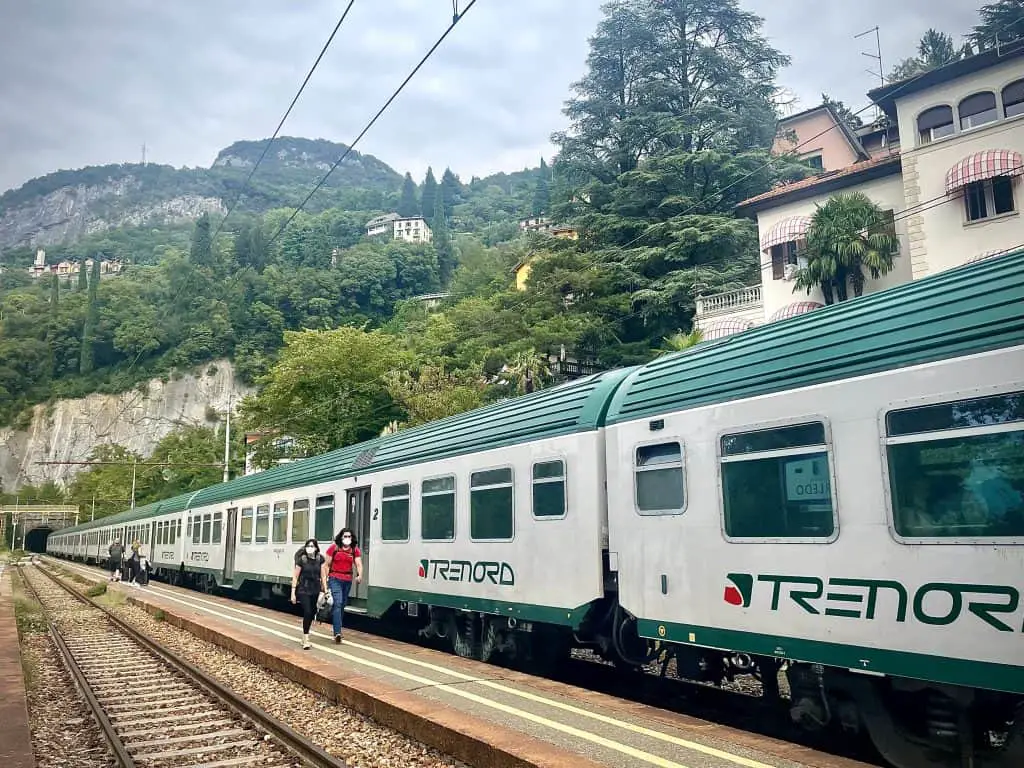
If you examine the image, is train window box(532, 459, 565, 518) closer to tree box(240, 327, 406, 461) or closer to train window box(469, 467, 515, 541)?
train window box(469, 467, 515, 541)

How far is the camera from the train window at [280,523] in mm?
17641

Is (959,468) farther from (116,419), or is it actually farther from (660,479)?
(116,419)

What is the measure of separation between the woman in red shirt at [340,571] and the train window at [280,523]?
6480 mm

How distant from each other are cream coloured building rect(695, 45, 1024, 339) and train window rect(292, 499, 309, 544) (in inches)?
657

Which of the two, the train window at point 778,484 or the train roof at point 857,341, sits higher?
the train roof at point 857,341

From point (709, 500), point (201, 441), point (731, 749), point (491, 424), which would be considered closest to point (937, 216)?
point (491, 424)

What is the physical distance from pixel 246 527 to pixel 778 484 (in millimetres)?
16922

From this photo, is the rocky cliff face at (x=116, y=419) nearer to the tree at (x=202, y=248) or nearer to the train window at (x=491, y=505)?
the tree at (x=202, y=248)

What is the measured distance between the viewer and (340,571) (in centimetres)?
1129

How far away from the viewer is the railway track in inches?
251

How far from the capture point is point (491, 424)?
1045 cm

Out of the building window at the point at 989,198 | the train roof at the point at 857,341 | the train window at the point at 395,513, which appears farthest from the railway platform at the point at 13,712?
the building window at the point at 989,198

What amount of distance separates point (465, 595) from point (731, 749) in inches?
214

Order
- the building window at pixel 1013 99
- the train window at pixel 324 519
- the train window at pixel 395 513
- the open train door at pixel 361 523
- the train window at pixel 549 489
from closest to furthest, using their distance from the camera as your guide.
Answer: the train window at pixel 549 489 < the train window at pixel 395 513 < the open train door at pixel 361 523 < the train window at pixel 324 519 < the building window at pixel 1013 99
